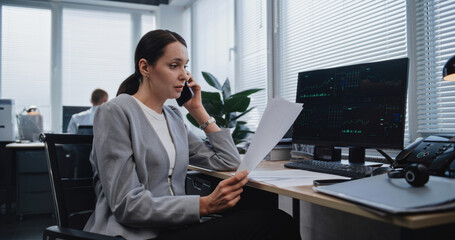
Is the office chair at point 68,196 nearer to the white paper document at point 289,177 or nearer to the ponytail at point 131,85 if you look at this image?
the ponytail at point 131,85

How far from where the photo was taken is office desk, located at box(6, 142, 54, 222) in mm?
3473

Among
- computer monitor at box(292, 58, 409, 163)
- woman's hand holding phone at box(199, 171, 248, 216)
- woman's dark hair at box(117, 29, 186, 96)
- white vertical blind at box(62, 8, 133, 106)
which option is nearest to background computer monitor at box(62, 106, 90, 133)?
white vertical blind at box(62, 8, 133, 106)

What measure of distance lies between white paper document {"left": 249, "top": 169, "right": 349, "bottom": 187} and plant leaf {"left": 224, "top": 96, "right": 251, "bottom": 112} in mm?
1120

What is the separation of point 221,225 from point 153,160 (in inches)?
12.9

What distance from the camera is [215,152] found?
5.05ft

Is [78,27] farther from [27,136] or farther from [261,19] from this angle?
[261,19]

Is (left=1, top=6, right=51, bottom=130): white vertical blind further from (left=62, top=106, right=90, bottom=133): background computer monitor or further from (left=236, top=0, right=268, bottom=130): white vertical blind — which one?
(left=236, top=0, right=268, bottom=130): white vertical blind

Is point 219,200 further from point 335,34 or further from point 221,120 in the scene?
point 335,34

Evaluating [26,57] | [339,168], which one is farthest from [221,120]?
[26,57]

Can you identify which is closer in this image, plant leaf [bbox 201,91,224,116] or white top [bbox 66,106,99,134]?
plant leaf [bbox 201,91,224,116]

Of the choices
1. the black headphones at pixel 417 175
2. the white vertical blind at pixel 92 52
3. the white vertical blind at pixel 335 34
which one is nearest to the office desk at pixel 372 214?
the black headphones at pixel 417 175

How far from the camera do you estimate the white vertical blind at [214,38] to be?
388 centimetres

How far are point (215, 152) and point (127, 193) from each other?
1.73 ft

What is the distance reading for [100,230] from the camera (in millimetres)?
1145
